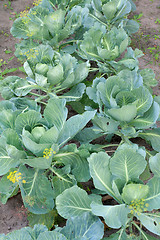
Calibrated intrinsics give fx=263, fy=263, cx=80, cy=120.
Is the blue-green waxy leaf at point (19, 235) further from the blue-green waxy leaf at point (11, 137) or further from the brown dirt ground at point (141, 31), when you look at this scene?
the brown dirt ground at point (141, 31)

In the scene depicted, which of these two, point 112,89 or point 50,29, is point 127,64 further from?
point 50,29

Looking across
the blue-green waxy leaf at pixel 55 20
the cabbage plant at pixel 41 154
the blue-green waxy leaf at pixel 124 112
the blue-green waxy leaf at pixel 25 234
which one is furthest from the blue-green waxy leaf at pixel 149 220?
the blue-green waxy leaf at pixel 55 20

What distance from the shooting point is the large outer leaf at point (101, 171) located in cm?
173

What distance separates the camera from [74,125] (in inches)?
80.0

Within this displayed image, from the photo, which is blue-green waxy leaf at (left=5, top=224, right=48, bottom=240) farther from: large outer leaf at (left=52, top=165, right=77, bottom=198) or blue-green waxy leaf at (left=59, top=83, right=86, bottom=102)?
blue-green waxy leaf at (left=59, top=83, right=86, bottom=102)

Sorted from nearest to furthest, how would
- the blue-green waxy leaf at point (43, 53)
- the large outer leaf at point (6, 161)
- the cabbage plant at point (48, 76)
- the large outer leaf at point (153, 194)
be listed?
the large outer leaf at point (153, 194)
the large outer leaf at point (6, 161)
the cabbage plant at point (48, 76)
the blue-green waxy leaf at point (43, 53)

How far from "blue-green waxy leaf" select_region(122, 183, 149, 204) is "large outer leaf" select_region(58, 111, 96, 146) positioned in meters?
0.60

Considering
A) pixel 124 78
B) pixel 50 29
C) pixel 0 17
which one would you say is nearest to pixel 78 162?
pixel 124 78

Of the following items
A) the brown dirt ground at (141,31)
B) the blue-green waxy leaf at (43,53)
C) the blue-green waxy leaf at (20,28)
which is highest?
the blue-green waxy leaf at (20,28)

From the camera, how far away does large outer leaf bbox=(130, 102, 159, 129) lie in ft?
6.89

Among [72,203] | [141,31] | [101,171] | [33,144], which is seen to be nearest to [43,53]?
[33,144]

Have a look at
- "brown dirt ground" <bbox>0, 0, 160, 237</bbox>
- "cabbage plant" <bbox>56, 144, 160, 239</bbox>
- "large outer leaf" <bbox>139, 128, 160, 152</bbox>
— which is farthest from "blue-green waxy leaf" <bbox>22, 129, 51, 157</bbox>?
"brown dirt ground" <bbox>0, 0, 160, 237</bbox>

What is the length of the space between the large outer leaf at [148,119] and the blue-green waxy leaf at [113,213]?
72cm

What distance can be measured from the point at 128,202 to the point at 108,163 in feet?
0.92
